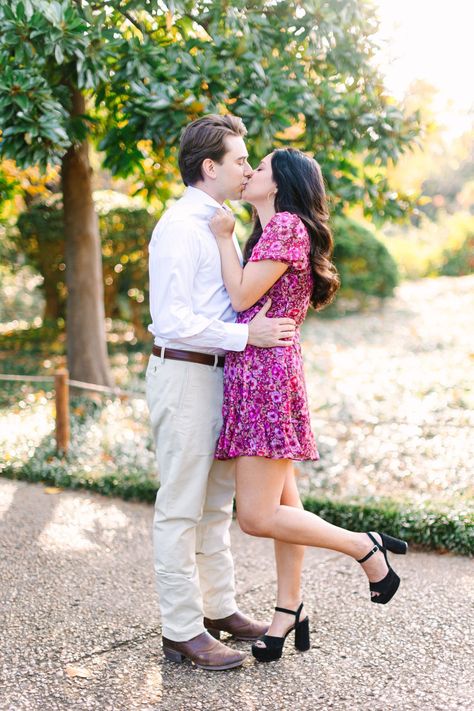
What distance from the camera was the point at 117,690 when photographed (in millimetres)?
2844

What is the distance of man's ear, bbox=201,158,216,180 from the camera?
2963 mm

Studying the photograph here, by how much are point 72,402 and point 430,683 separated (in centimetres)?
474

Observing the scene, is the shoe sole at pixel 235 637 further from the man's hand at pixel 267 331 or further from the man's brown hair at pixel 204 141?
the man's brown hair at pixel 204 141

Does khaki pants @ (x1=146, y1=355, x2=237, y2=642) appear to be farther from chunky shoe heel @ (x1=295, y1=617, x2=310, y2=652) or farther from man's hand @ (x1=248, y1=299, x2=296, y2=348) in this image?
chunky shoe heel @ (x1=295, y1=617, x2=310, y2=652)

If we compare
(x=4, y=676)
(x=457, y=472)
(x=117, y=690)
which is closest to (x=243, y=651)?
(x=117, y=690)

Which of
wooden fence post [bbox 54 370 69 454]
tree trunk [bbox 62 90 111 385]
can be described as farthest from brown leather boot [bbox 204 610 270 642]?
tree trunk [bbox 62 90 111 385]

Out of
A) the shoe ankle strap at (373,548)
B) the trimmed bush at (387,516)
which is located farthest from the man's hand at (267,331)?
the trimmed bush at (387,516)

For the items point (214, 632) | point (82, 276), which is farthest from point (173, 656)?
point (82, 276)

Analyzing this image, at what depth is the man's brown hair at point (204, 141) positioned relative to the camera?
9.57 ft

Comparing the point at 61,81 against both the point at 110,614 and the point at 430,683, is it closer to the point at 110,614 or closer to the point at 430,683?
the point at 110,614

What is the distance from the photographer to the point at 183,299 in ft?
9.36

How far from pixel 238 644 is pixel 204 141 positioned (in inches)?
76.0

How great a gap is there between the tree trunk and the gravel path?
2790 millimetres

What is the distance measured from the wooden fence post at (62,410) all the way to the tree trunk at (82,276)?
1576 mm
